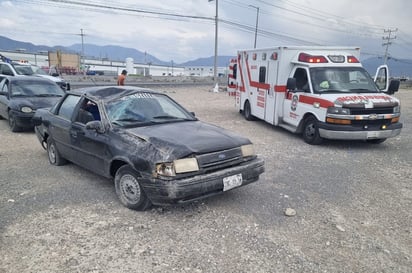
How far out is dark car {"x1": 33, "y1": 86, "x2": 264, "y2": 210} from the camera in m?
3.63

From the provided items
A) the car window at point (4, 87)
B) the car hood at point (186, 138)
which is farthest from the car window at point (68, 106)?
the car window at point (4, 87)

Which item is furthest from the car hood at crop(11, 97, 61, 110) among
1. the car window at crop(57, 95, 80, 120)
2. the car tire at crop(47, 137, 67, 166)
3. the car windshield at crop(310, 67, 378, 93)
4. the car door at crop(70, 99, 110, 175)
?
the car windshield at crop(310, 67, 378, 93)

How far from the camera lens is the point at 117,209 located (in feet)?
13.4

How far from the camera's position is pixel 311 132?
26.3 feet

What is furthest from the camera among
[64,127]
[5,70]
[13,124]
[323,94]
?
[5,70]

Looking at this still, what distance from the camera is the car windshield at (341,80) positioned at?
7.92 m

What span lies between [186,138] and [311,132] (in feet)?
16.4

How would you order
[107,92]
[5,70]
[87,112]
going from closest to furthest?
1. [87,112]
2. [107,92]
3. [5,70]

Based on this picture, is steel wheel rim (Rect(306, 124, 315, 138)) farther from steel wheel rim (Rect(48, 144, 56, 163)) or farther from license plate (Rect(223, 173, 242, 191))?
steel wheel rim (Rect(48, 144, 56, 163))

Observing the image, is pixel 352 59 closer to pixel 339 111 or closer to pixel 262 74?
pixel 339 111

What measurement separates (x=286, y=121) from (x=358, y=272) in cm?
653

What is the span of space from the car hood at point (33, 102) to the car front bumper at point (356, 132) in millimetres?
7278

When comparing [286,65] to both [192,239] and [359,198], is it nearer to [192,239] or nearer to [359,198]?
[359,198]

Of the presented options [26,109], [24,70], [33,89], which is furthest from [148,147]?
[24,70]
